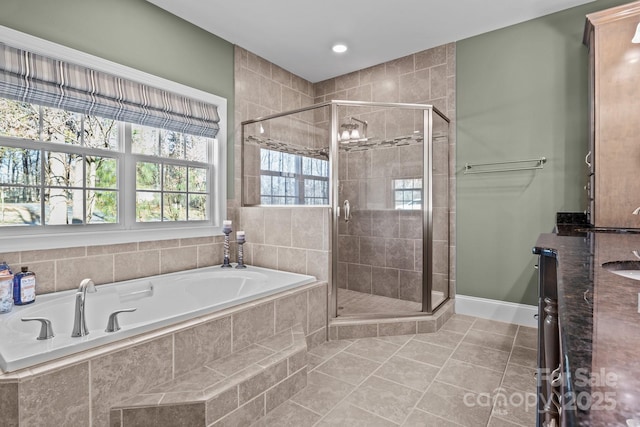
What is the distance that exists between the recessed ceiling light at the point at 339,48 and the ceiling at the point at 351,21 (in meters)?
0.04

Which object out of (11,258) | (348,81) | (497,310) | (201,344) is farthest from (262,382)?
(348,81)

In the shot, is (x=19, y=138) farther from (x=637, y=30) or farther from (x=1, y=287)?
(x=637, y=30)

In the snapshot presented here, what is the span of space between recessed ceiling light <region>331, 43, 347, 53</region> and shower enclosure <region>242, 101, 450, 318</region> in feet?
2.73


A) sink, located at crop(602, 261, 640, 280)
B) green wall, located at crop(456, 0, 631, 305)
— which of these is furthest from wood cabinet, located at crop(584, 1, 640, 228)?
sink, located at crop(602, 261, 640, 280)

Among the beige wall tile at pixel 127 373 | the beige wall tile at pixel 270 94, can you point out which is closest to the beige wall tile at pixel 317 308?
the beige wall tile at pixel 127 373

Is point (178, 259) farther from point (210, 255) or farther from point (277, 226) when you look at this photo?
point (277, 226)

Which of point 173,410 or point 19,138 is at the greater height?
point 19,138

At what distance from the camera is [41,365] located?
1.22 metres

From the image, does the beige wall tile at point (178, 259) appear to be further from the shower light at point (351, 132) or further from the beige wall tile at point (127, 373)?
the shower light at point (351, 132)

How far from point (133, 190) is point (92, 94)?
0.72 m

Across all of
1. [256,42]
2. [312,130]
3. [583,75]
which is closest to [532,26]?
[583,75]

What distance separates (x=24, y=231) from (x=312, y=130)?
2.15 metres

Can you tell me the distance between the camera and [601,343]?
0.44m

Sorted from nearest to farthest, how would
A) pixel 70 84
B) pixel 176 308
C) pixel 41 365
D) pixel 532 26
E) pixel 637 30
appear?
pixel 41 365 → pixel 637 30 → pixel 70 84 → pixel 176 308 → pixel 532 26
